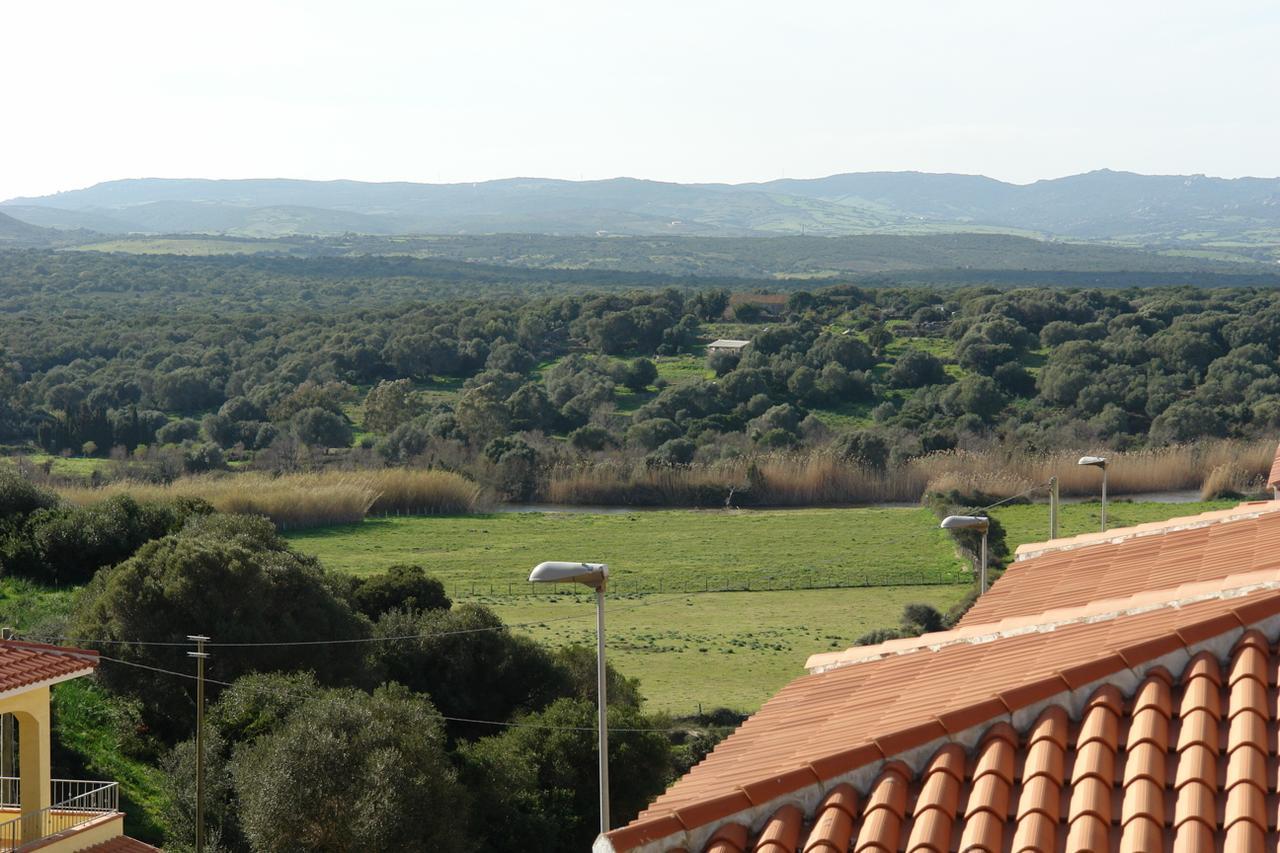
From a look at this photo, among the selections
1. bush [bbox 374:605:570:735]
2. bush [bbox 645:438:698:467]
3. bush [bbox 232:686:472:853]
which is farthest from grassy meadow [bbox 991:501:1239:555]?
bush [bbox 232:686:472:853]

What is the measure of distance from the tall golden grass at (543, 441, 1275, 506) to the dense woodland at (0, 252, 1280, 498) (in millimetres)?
1804

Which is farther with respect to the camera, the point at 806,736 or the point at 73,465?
the point at 73,465

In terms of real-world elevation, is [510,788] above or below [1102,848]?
below

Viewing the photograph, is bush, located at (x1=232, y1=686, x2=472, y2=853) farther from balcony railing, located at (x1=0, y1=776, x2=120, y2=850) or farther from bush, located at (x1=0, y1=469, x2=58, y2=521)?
bush, located at (x1=0, y1=469, x2=58, y2=521)

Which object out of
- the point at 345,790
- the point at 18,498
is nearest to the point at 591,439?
the point at 18,498

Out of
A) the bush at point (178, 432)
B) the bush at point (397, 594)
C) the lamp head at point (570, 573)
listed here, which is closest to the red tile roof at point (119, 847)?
the lamp head at point (570, 573)

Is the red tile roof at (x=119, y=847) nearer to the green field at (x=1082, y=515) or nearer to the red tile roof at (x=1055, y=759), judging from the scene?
the red tile roof at (x=1055, y=759)

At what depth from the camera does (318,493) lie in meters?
50.3

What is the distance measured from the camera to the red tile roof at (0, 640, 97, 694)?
1222 cm

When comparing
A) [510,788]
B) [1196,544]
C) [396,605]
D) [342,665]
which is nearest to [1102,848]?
[1196,544]

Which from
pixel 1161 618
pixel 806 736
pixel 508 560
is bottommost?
pixel 508 560

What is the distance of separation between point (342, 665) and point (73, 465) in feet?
128

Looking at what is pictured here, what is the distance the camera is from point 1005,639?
8062mm

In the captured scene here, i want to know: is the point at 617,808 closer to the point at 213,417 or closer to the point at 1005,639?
the point at 1005,639
